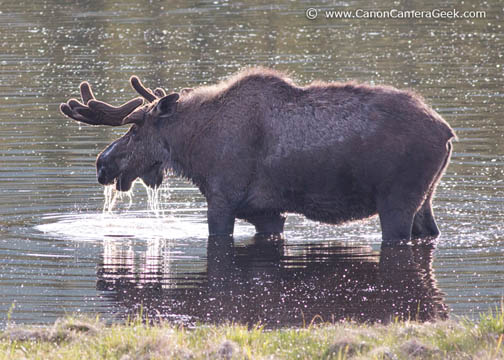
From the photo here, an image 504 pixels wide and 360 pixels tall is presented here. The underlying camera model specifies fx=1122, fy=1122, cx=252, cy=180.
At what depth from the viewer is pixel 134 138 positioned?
13852mm

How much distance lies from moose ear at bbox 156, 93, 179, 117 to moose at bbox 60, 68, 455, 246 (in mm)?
14

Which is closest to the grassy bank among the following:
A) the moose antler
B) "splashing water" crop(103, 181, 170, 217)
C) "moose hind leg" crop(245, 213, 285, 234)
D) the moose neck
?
the moose neck

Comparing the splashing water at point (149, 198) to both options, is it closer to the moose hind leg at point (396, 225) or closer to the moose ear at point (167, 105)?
the moose ear at point (167, 105)

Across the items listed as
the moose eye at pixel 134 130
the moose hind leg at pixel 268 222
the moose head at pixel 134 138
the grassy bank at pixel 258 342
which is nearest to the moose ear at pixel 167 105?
the moose head at pixel 134 138

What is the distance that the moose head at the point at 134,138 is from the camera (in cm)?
1374

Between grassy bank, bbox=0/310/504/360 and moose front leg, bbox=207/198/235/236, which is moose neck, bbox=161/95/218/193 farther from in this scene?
grassy bank, bbox=0/310/504/360

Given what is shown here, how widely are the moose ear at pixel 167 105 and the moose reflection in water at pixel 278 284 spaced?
1.63 m

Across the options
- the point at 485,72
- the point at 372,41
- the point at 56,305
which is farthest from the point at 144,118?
the point at 372,41

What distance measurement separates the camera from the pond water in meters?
10.7

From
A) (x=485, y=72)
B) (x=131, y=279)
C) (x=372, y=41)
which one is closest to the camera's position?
(x=131, y=279)

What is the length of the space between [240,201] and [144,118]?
65.2 inches

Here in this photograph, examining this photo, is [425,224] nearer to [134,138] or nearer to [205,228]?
[205,228]

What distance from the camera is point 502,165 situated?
16.8 meters

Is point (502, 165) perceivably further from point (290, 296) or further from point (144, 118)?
point (290, 296)
